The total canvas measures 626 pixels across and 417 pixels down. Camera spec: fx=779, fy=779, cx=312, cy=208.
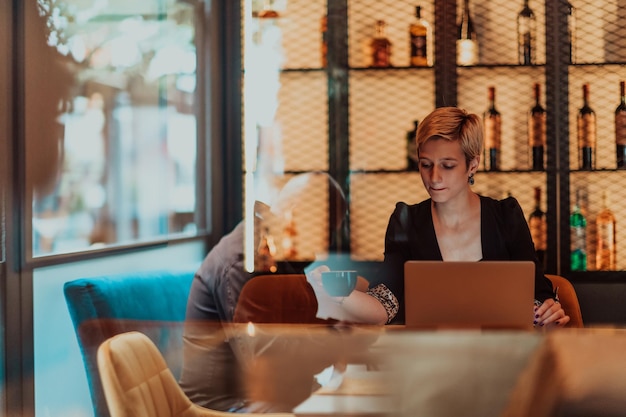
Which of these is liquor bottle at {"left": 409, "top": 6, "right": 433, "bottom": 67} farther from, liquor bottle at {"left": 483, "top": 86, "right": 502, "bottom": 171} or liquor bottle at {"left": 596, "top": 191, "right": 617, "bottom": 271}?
liquor bottle at {"left": 596, "top": 191, "right": 617, "bottom": 271}

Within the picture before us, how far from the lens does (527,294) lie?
118 centimetres

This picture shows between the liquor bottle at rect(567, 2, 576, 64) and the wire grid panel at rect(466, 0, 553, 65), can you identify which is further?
the wire grid panel at rect(466, 0, 553, 65)

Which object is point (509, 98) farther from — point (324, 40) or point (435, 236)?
point (435, 236)

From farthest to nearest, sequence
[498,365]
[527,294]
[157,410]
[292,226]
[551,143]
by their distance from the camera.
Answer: [292,226]
[551,143]
[157,410]
[527,294]
[498,365]

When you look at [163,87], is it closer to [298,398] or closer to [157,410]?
[157,410]

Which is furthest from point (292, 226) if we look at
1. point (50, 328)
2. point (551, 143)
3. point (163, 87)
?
point (50, 328)

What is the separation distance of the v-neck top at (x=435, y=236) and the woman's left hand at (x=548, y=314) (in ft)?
0.59

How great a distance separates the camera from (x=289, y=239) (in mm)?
3344

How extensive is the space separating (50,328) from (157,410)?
682mm

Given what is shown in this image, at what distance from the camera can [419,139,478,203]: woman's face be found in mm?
1944

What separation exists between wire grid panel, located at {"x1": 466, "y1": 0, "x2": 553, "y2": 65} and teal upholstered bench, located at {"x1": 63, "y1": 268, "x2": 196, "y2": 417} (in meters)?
1.53

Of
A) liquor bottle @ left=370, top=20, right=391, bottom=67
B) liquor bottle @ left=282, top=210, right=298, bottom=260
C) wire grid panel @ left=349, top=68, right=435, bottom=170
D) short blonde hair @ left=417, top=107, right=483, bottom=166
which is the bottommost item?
liquor bottle @ left=282, top=210, right=298, bottom=260

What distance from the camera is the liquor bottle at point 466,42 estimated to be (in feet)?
10.3

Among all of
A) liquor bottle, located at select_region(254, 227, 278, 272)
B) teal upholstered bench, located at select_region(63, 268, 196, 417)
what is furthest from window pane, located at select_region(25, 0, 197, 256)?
liquor bottle, located at select_region(254, 227, 278, 272)
